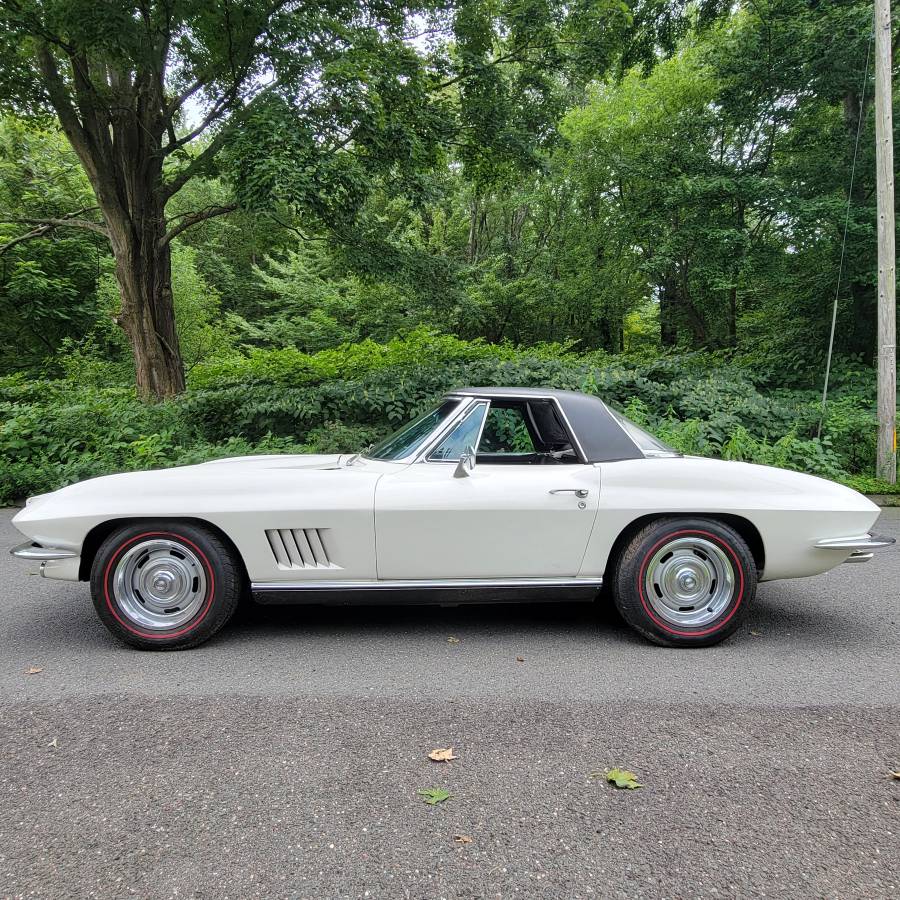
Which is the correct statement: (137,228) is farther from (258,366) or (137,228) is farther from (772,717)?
(772,717)

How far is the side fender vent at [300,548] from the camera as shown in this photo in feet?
10.1

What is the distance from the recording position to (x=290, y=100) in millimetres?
7707

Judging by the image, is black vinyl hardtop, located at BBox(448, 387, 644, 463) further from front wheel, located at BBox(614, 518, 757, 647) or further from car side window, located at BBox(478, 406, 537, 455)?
front wheel, located at BBox(614, 518, 757, 647)

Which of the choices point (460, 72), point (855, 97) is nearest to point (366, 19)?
point (460, 72)

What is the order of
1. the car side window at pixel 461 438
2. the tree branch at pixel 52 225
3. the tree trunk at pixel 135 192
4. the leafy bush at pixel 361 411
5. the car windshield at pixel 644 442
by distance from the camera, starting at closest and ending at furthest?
the car side window at pixel 461 438
the car windshield at pixel 644 442
the leafy bush at pixel 361 411
the tree trunk at pixel 135 192
the tree branch at pixel 52 225

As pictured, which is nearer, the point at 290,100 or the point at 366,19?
the point at 290,100

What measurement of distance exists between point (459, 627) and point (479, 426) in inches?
46.7

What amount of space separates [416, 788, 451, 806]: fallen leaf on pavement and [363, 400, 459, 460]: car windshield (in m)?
Result: 1.76

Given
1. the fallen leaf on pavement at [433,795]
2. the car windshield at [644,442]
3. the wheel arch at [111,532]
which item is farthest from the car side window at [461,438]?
the fallen leaf on pavement at [433,795]

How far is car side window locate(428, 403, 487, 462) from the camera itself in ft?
10.8

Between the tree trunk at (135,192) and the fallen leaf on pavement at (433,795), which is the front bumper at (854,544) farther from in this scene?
the tree trunk at (135,192)

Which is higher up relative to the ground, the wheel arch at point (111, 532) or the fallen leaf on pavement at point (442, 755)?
the wheel arch at point (111, 532)

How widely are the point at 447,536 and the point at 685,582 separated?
4.32 feet

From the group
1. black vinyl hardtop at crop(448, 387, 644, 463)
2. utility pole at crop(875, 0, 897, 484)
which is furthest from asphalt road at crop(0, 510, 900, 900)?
utility pole at crop(875, 0, 897, 484)
